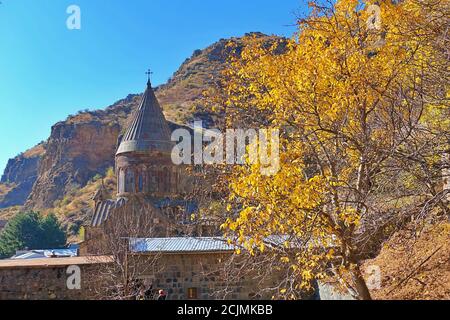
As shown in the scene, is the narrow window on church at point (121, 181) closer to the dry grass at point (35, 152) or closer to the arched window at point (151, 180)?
the arched window at point (151, 180)

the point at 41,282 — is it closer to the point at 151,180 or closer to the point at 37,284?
the point at 37,284

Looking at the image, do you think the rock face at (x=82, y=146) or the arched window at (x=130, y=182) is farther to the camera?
the rock face at (x=82, y=146)

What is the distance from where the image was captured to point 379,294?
28.2ft

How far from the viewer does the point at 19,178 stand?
347 feet

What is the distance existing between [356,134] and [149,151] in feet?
83.4

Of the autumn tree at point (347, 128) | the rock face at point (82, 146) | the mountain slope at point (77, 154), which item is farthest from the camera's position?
the rock face at point (82, 146)

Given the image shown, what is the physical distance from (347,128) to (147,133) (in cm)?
2568

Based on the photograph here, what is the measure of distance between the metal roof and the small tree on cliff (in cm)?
1864

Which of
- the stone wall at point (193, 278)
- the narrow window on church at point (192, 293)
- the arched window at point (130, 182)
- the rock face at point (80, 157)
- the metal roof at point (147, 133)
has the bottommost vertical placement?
the narrow window on church at point (192, 293)

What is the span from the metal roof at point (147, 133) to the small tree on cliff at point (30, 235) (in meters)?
18.6

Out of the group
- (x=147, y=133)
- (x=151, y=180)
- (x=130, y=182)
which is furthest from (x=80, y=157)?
(x=151, y=180)

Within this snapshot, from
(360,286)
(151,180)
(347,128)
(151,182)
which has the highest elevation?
(151,180)

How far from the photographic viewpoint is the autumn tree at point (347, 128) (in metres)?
5.96

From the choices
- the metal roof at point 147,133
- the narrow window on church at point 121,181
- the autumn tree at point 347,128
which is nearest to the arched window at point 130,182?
the narrow window on church at point 121,181
